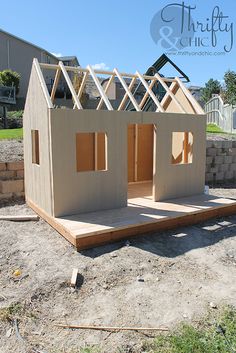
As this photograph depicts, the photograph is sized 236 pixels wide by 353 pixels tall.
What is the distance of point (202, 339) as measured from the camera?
3047 mm

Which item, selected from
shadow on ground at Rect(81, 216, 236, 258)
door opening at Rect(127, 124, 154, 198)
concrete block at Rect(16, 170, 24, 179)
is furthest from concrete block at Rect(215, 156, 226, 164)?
concrete block at Rect(16, 170, 24, 179)

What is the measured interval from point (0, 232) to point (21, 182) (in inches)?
87.3

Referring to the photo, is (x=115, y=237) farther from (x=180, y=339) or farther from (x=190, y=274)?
(x=180, y=339)

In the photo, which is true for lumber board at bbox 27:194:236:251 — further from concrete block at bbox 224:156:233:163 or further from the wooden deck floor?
concrete block at bbox 224:156:233:163

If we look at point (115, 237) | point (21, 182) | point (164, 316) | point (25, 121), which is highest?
point (25, 121)

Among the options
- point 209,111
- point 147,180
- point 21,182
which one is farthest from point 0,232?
point 209,111

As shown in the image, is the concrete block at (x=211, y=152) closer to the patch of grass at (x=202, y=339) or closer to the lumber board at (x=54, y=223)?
the lumber board at (x=54, y=223)

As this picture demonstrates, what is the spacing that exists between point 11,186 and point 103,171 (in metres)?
3.02

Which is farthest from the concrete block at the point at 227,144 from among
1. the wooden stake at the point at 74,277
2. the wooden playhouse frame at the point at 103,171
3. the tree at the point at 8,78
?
the tree at the point at 8,78

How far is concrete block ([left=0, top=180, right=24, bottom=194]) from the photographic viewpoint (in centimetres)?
756

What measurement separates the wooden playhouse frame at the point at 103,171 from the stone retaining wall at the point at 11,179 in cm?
51

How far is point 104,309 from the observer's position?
11.8 feet

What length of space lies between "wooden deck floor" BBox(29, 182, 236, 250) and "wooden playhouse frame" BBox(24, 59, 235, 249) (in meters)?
0.02

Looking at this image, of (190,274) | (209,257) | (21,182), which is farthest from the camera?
(21,182)
